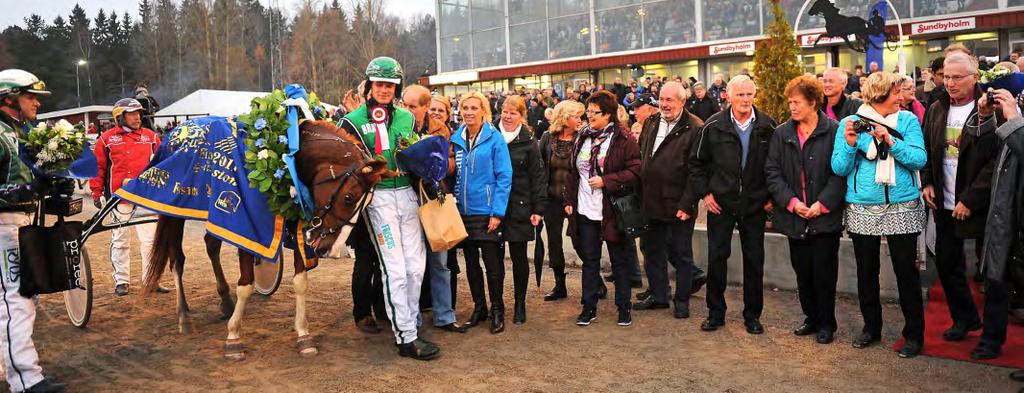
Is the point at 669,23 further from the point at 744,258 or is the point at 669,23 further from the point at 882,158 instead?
the point at 882,158

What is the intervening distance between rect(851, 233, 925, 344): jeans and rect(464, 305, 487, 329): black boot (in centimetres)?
291

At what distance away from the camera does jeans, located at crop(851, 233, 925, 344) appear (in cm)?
546

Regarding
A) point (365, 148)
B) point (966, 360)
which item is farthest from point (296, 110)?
point (966, 360)

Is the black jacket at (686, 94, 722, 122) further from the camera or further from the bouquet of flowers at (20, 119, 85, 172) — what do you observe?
the bouquet of flowers at (20, 119, 85, 172)

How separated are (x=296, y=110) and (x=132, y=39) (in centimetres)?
6975

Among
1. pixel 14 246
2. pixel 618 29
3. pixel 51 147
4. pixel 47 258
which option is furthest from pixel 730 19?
pixel 14 246

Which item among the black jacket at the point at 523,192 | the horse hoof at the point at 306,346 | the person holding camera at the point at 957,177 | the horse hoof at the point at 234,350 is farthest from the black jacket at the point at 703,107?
the horse hoof at the point at 234,350

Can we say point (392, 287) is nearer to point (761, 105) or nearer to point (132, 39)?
point (761, 105)

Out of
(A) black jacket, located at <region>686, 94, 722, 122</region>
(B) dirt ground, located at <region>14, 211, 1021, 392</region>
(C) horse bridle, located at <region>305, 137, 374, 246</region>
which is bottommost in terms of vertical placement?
(B) dirt ground, located at <region>14, 211, 1021, 392</region>

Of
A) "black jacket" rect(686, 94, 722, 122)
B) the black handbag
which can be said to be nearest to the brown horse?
the black handbag

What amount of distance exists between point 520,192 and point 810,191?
2213 millimetres

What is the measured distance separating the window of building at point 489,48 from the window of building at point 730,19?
28.7 ft

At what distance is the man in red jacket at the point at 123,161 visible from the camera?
26.9 ft

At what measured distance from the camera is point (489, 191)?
6391 millimetres
